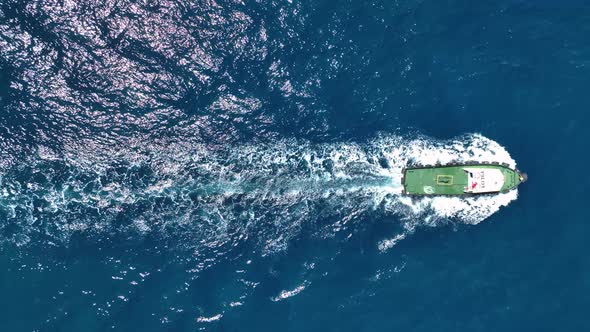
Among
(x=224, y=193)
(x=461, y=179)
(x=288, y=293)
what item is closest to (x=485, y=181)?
(x=461, y=179)

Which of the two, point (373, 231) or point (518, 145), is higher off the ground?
point (518, 145)

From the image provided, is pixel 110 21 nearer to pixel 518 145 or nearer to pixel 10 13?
pixel 10 13

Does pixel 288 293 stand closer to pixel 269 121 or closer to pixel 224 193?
pixel 224 193

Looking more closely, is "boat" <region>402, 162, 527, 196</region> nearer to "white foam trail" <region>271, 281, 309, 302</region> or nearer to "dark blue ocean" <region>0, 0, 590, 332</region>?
"dark blue ocean" <region>0, 0, 590, 332</region>

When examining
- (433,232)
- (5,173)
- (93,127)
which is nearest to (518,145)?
(433,232)

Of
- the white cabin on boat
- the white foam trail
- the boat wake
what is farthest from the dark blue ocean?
the white foam trail

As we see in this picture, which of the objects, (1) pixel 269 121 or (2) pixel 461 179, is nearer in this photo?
(2) pixel 461 179

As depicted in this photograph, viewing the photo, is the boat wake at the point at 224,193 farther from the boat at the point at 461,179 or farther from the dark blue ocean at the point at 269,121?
the boat at the point at 461,179
